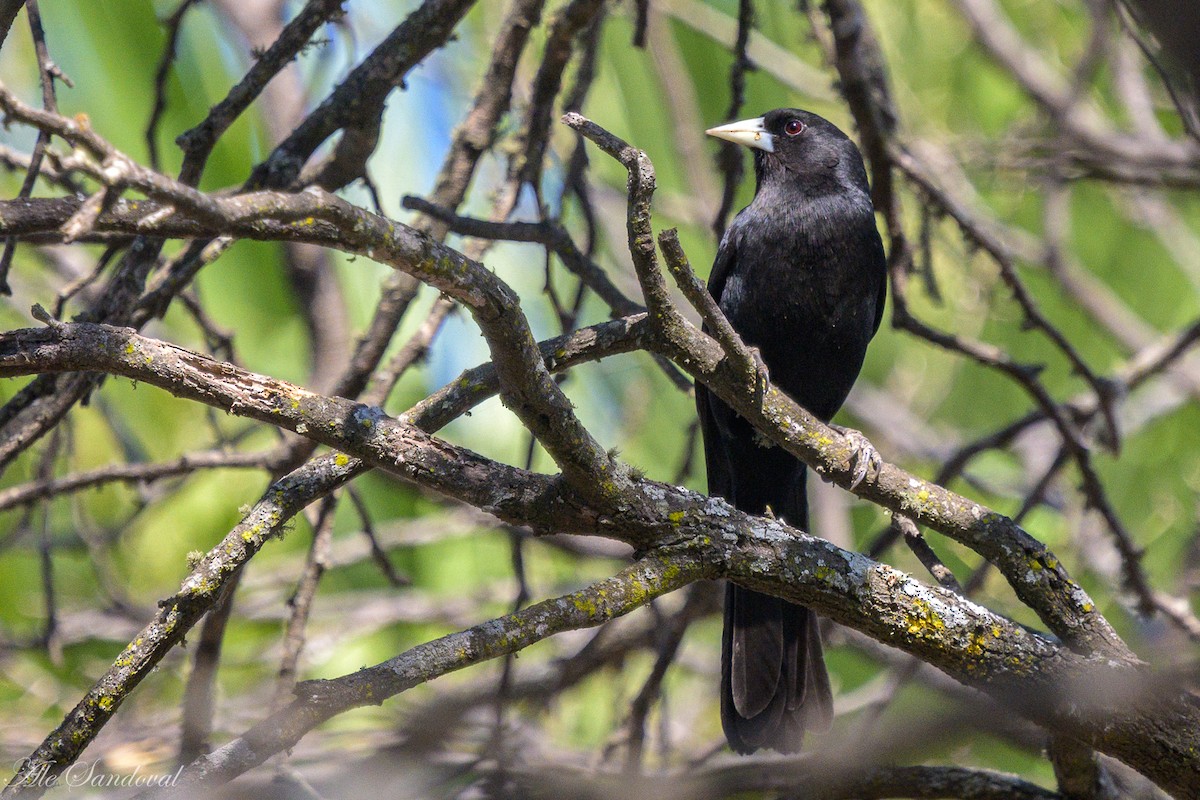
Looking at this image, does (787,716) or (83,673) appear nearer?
(787,716)

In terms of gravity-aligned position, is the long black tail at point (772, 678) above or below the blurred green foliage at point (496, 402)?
below

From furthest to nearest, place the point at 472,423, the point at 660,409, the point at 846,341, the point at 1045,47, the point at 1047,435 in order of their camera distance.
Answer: the point at 1045,47, the point at 1047,435, the point at 660,409, the point at 472,423, the point at 846,341

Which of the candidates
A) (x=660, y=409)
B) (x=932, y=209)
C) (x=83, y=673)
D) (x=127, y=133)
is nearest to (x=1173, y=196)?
(x=660, y=409)

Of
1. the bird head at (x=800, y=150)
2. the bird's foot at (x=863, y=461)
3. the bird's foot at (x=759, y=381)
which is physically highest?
the bird head at (x=800, y=150)

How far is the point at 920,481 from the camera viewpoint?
2629 millimetres

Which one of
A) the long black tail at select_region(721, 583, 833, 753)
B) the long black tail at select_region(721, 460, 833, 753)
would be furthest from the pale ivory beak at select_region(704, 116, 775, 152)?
the long black tail at select_region(721, 583, 833, 753)

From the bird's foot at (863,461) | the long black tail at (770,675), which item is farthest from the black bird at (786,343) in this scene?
the bird's foot at (863,461)

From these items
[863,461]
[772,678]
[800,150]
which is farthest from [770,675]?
[800,150]

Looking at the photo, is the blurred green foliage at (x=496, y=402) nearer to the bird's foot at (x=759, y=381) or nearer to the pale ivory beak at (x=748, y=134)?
the pale ivory beak at (x=748, y=134)

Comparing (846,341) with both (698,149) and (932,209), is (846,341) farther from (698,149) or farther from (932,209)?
(698,149)

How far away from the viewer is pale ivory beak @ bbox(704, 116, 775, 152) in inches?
156

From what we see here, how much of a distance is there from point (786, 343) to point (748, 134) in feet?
2.94

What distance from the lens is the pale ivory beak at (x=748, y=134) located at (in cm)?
395

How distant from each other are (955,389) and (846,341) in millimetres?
4012
